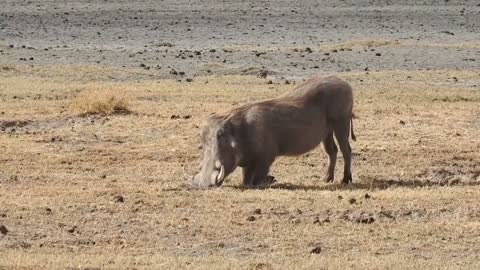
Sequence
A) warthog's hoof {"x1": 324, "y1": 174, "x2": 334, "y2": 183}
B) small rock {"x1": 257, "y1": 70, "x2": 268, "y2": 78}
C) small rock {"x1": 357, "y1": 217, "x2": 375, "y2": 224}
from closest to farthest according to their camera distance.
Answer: small rock {"x1": 357, "y1": 217, "x2": 375, "y2": 224} → warthog's hoof {"x1": 324, "y1": 174, "x2": 334, "y2": 183} → small rock {"x1": 257, "y1": 70, "x2": 268, "y2": 78}

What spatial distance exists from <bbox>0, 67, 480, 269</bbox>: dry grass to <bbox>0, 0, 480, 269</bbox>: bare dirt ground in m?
0.03

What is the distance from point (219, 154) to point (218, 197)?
4.12 feet

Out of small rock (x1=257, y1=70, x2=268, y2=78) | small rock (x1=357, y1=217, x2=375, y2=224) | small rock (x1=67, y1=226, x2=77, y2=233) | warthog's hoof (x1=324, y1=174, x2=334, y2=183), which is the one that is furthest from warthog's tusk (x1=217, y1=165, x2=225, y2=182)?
small rock (x1=257, y1=70, x2=268, y2=78)

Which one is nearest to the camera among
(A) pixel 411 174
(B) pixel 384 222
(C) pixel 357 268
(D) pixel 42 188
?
(C) pixel 357 268

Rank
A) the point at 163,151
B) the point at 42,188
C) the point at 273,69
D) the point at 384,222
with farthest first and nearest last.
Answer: the point at 273,69, the point at 163,151, the point at 42,188, the point at 384,222

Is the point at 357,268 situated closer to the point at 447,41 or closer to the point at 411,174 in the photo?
the point at 411,174

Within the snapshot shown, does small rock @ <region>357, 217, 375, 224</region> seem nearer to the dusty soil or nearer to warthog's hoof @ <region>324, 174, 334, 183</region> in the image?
warthog's hoof @ <region>324, 174, 334, 183</region>

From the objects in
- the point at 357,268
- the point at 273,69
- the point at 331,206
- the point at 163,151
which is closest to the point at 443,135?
the point at 163,151

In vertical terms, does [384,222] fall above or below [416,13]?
above

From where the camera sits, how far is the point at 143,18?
146 feet

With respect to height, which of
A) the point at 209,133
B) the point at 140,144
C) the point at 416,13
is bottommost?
the point at 416,13

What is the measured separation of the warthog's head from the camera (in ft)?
50.7

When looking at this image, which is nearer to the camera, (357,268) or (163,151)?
(357,268)

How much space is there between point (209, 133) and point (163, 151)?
2.46 m
